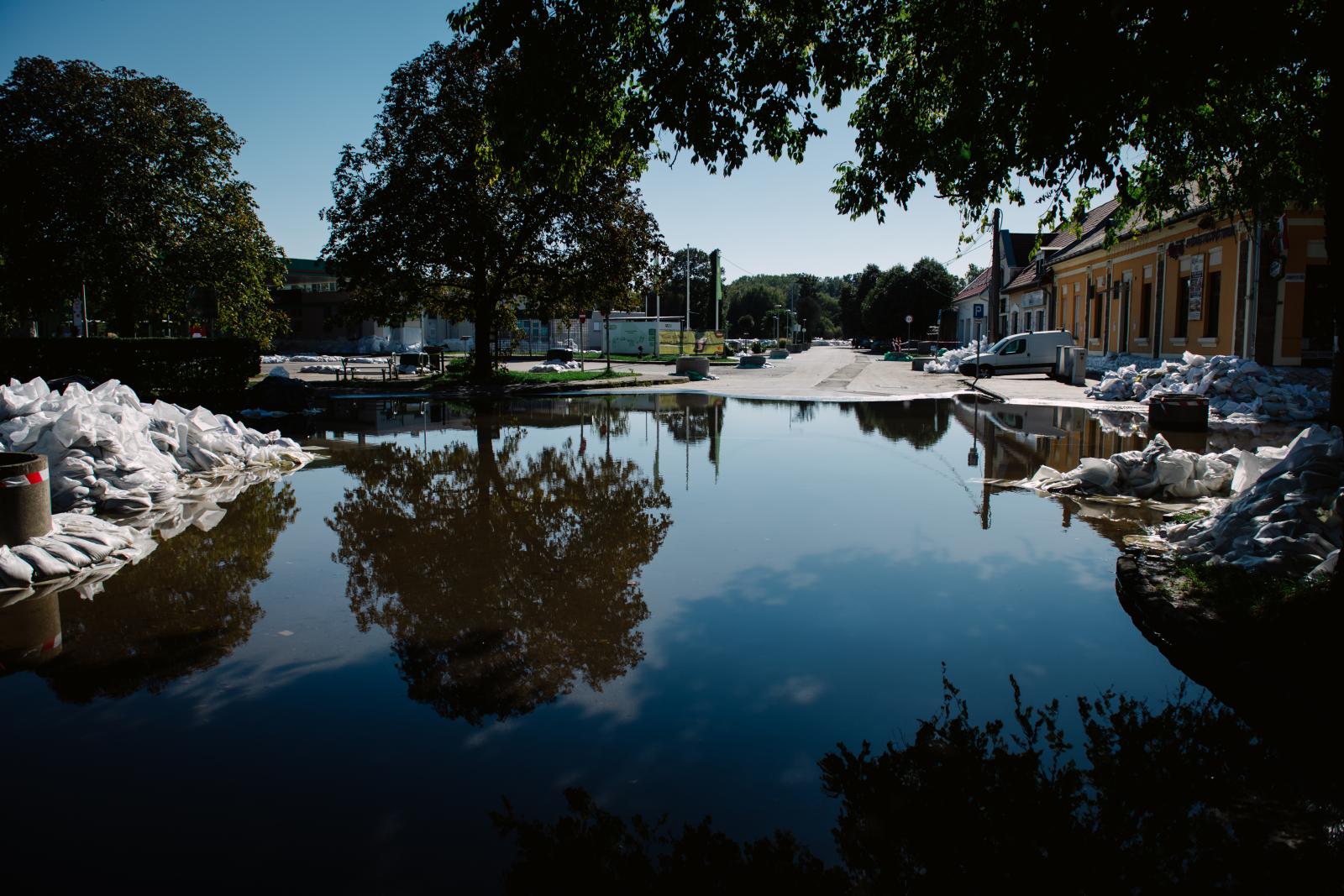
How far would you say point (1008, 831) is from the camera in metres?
3.60

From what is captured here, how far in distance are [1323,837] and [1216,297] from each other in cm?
2799

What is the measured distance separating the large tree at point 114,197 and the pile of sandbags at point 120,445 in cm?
1621

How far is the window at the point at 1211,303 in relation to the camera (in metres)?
27.0

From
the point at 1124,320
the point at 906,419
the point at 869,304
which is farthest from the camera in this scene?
the point at 869,304

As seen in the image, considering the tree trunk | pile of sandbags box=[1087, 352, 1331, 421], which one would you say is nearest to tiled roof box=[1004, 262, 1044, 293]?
pile of sandbags box=[1087, 352, 1331, 421]

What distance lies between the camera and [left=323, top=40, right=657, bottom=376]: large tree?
28.5 meters

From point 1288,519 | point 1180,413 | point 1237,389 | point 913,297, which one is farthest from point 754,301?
point 1288,519

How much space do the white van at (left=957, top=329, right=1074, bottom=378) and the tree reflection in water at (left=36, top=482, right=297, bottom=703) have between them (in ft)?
106

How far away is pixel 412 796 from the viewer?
3.89 m

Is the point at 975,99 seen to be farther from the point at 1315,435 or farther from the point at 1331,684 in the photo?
the point at 1331,684

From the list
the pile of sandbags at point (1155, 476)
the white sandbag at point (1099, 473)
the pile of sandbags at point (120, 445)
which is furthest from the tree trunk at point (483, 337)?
the white sandbag at point (1099, 473)

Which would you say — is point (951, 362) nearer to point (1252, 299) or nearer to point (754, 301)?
point (1252, 299)

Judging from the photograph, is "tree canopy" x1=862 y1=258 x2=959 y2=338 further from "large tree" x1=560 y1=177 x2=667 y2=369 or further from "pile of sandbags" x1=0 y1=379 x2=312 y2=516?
"pile of sandbags" x1=0 y1=379 x2=312 y2=516

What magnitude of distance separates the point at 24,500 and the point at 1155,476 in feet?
38.2
